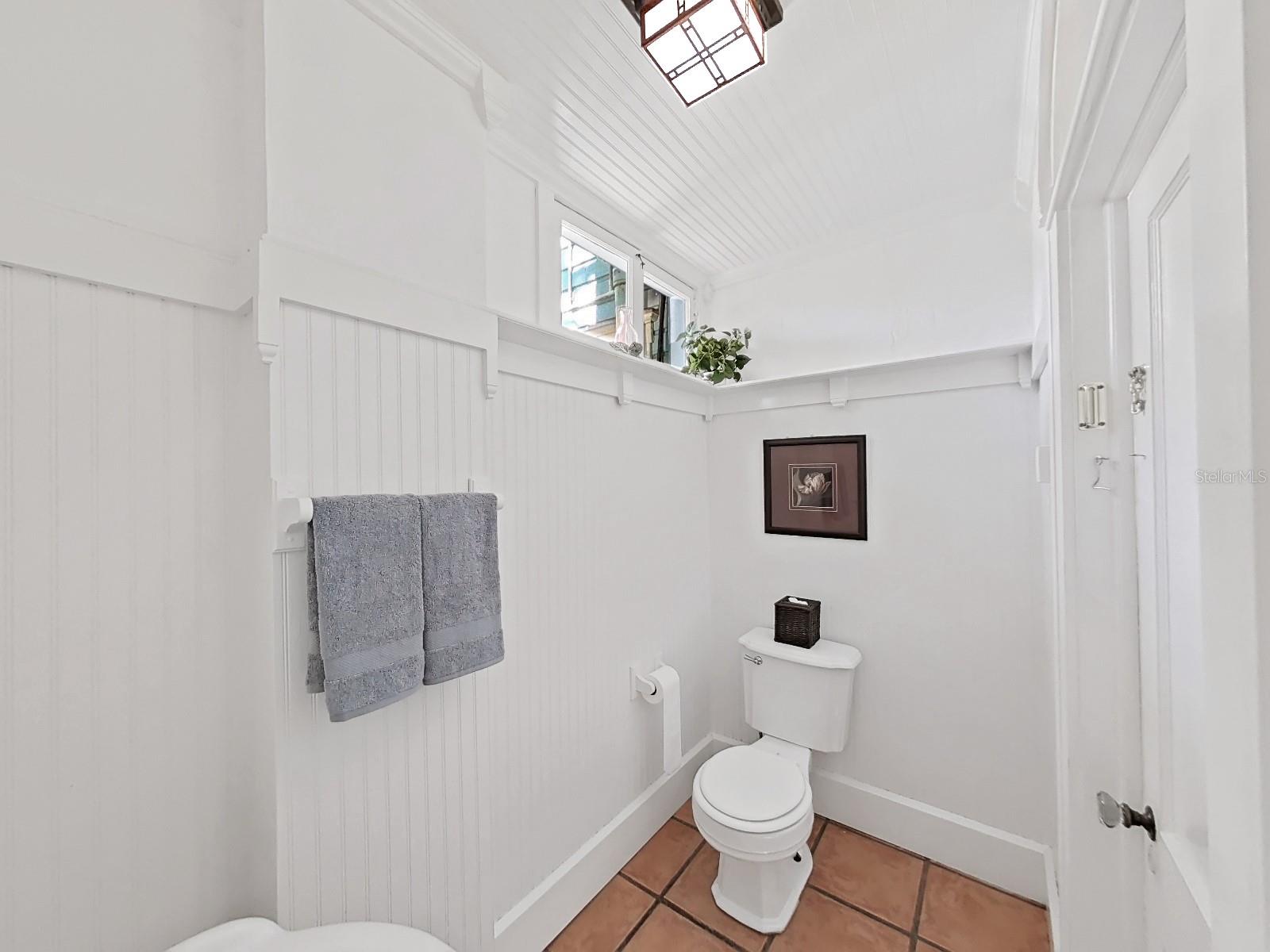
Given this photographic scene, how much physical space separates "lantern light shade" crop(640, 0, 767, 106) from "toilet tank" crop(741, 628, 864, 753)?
1896 mm

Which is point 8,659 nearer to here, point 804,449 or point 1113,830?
point 1113,830

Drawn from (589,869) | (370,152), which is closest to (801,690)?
(589,869)

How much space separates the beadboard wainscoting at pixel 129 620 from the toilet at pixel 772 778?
125 centimetres

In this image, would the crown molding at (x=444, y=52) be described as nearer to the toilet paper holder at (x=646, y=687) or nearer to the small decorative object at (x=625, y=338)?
the small decorative object at (x=625, y=338)

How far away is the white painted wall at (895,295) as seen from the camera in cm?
192

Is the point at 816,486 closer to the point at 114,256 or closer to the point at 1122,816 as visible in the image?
the point at 1122,816

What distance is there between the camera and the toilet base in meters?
1.64

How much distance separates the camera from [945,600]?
76.5 inches

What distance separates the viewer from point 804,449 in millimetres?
2244

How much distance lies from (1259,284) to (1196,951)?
0.91m

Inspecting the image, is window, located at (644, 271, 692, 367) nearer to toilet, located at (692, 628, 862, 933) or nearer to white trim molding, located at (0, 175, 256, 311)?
toilet, located at (692, 628, 862, 933)

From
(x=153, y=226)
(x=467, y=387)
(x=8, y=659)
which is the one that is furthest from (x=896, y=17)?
(x=8, y=659)

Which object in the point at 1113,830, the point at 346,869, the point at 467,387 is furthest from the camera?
the point at 467,387

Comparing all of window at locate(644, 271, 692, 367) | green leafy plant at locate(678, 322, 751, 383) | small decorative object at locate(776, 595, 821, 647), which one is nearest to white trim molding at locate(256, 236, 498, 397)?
window at locate(644, 271, 692, 367)
